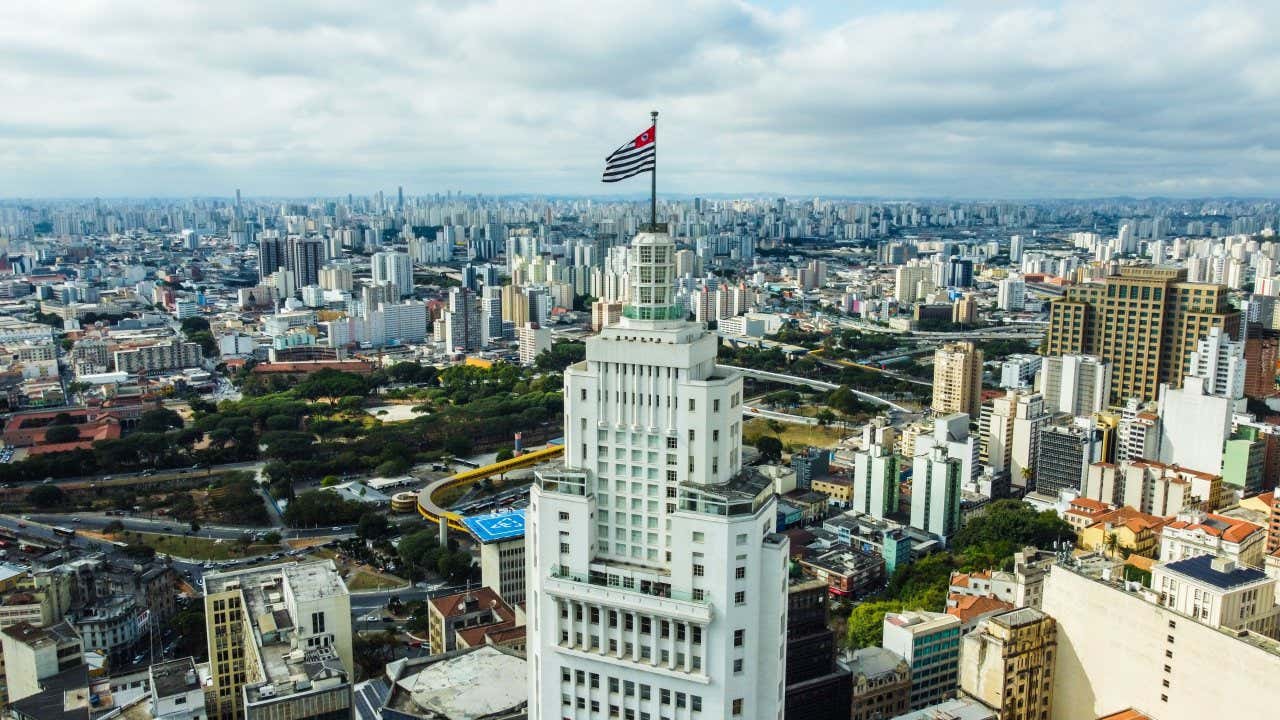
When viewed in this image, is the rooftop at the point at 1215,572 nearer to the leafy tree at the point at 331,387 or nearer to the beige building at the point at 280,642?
the beige building at the point at 280,642

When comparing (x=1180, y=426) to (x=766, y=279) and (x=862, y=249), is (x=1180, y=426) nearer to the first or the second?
(x=766, y=279)

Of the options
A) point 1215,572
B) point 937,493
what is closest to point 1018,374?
point 937,493

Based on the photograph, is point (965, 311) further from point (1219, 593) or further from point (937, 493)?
point (1219, 593)

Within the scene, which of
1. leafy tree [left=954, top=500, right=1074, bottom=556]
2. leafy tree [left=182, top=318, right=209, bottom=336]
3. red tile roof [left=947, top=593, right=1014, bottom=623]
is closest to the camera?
red tile roof [left=947, top=593, right=1014, bottom=623]

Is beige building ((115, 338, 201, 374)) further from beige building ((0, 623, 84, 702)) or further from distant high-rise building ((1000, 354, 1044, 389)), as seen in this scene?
distant high-rise building ((1000, 354, 1044, 389))

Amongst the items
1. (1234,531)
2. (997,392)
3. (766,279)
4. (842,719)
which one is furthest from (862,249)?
(842,719)

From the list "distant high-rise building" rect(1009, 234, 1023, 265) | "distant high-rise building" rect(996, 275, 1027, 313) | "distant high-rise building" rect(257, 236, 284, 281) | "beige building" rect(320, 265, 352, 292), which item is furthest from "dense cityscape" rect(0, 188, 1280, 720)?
"distant high-rise building" rect(1009, 234, 1023, 265)
